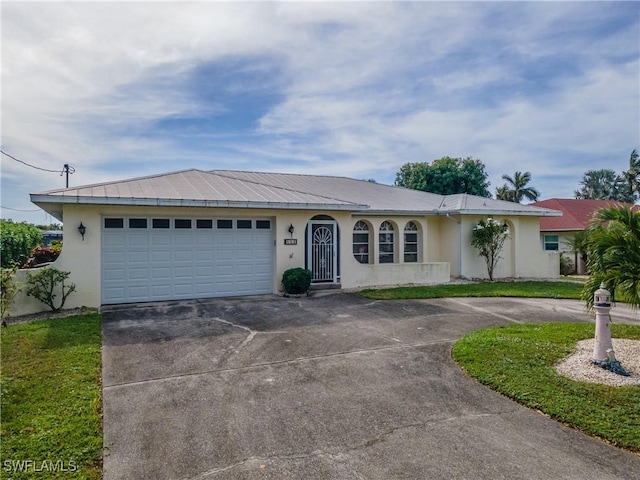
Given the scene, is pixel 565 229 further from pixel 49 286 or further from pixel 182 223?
pixel 49 286

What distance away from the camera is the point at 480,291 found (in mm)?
13625

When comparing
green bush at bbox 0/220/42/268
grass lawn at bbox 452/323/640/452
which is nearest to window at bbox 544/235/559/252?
grass lawn at bbox 452/323/640/452

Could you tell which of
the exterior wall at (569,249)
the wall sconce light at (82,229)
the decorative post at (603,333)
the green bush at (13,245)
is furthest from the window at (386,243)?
the green bush at (13,245)

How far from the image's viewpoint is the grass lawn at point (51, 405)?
11.3 ft

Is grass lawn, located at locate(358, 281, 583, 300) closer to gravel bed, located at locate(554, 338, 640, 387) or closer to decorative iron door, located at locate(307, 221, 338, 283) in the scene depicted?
decorative iron door, located at locate(307, 221, 338, 283)

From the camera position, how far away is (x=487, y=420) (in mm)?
4453

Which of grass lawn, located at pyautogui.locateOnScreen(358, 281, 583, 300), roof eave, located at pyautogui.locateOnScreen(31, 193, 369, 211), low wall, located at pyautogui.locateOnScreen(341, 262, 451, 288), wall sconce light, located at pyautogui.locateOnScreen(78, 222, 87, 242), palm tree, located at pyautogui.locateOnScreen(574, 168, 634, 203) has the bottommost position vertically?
grass lawn, located at pyautogui.locateOnScreen(358, 281, 583, 300)

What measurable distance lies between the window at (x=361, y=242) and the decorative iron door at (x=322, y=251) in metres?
2.78

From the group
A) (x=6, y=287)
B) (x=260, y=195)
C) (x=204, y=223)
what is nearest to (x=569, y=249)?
A: (x=260, y=195)

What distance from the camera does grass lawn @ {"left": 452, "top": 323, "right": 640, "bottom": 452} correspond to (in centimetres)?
432

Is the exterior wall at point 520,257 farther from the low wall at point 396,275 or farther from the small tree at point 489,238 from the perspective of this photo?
the low wall at point 396,275

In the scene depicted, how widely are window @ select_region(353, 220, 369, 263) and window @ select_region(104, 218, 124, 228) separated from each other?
898cm

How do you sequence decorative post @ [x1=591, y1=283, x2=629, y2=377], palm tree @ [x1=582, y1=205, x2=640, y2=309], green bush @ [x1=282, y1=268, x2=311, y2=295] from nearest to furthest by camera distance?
decorative post @ [x1=591, y1=283, x2=629, y2=377], palm tree @ [x1=582, y1=205, x2=640, y2=309], green bush @ [x1=282, y1=268, x2=311, y2=295]

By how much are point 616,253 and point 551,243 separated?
799 inches
